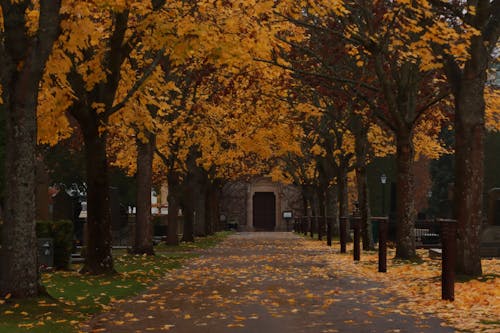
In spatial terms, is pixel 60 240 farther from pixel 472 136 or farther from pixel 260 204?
pixel 260 204

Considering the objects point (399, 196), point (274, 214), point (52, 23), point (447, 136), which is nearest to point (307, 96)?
point (399, 196)

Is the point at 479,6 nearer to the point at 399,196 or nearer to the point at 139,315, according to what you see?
the point at 399,196

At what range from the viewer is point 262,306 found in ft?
42.8

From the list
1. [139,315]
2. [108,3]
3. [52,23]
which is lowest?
[139,315]

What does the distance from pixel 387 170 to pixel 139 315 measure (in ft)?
243

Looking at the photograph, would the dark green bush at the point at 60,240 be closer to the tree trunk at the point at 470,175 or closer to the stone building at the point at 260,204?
the tree trunk at the point at 470,175

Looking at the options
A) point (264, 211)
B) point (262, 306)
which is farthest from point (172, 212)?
Result: point (264, 211)

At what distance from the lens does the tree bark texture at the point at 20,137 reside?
484 inches

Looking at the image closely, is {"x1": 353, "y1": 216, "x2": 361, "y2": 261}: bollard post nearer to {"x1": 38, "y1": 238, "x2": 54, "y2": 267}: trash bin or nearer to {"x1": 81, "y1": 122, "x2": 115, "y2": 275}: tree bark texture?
{"x1": 81, "y1": 122, "x2": 115, "y2": 275}: tree bark texture

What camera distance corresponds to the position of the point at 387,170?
84.6 metres

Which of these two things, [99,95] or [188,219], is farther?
[188,219]

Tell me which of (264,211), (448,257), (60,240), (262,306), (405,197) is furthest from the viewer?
(264,211)

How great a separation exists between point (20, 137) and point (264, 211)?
83342 mm

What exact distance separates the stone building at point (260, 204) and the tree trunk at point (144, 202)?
65086 mm
